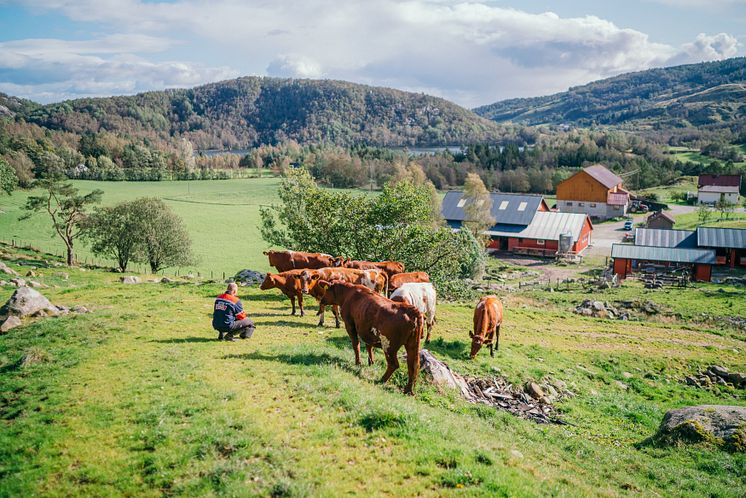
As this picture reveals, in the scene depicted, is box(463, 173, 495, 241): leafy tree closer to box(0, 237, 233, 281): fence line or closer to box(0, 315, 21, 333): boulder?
box(0, 237, 233, 281): fence line

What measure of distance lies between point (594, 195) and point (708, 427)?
87316 millimetres

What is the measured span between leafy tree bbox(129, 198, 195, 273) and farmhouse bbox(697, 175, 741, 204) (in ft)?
327

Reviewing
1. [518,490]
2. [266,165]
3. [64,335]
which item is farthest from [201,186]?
[518,490]

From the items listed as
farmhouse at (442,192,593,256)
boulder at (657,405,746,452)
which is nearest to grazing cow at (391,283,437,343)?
boulder at (657,405,746,452)

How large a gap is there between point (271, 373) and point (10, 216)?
78405 millimetres

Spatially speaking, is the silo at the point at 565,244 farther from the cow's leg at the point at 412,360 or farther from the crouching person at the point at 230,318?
the cow's leg at the point at 412,360

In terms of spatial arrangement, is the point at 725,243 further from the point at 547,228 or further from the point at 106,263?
the point at 106,263

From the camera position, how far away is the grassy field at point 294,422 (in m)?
8.52

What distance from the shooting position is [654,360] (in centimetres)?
2191

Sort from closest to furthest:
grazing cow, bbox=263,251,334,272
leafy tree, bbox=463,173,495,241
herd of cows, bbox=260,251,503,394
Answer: herd of cows, bbox=260,251,503,394 < grazing cow, bbox=263,251,334,272 < leafy tree, bbox=463,173,495,241

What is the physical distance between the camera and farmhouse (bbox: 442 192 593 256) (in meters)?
66.2

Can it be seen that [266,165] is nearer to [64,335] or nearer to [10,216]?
[10,216]

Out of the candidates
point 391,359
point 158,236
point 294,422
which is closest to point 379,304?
point 391,359

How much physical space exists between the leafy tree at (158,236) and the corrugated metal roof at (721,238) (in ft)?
187
